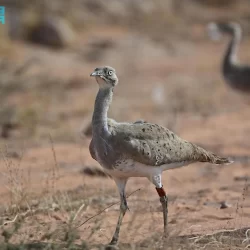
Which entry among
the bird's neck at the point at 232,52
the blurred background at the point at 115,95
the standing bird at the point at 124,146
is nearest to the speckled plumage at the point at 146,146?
the standing bird at the point at 124,146

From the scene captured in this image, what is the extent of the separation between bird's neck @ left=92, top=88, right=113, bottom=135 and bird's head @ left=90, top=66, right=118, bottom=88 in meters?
0.04

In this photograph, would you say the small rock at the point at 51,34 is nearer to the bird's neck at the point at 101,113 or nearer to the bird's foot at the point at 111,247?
the bird's neck at the point at 101,113

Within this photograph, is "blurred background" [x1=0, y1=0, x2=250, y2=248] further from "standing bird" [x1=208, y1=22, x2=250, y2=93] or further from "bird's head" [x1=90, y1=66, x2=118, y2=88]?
"bird's head" [x1=90, y1=66, x2=118, y2=88]

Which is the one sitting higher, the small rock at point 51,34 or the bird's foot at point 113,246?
the small rock at point 51,34

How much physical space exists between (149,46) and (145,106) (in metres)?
8.44

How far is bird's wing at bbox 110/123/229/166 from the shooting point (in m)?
4.61

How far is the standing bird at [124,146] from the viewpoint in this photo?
15.0 ft

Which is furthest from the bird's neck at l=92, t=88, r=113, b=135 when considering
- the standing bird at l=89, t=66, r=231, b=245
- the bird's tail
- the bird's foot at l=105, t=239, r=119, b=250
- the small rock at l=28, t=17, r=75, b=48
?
the small rock at l=28, t=17, r=75, b=48

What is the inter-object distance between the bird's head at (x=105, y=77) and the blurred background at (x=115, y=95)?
110 cm

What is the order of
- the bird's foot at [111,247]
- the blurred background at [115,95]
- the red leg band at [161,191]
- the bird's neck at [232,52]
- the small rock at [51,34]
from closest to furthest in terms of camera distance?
the bird's foot at [111,247], the red leg band at [161,191], the blurred background at [115,95], the bird's neck at [232,52], the small rock at [51,34]

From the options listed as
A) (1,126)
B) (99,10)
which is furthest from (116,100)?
(99,10)

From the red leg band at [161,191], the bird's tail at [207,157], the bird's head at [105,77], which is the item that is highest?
the bird's head at [105,77]

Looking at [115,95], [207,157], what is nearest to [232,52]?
[115,95]

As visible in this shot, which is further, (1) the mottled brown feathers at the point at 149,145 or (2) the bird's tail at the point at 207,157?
(2) the bird's tail at the point at 207,157
